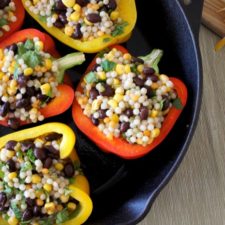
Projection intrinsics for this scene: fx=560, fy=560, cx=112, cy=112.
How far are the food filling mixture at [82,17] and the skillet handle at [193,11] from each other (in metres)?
0.23

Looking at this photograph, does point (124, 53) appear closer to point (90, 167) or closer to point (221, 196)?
point (90, 167)

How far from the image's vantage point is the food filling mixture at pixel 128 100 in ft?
5.64

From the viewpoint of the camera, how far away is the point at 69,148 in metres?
1.71

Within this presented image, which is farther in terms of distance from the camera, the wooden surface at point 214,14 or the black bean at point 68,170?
the wooden surface at point 214,14

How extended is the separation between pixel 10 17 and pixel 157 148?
66 centimetres

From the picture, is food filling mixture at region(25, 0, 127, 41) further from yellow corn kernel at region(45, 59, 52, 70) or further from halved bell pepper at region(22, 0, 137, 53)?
yellow corn kernel at region(45, 59, 52, 70)

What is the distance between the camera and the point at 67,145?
5.62 feet

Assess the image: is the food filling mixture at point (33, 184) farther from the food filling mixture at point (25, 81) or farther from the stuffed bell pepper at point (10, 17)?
the stuffed bell pepper at point (10, 17)

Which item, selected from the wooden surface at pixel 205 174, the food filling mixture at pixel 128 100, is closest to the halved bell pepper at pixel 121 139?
the food filling mixture at pixel 128 100

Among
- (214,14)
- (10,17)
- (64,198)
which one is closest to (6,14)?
(10,17)

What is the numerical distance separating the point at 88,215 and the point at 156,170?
0.91 feet

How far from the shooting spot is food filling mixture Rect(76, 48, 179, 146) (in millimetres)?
1720

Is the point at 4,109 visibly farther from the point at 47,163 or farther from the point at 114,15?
the point at 114,15

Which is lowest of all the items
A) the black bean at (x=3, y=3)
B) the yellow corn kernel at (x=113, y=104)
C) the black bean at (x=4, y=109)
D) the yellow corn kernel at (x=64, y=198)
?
the yellow corn kernel at (x=64, y=198)
